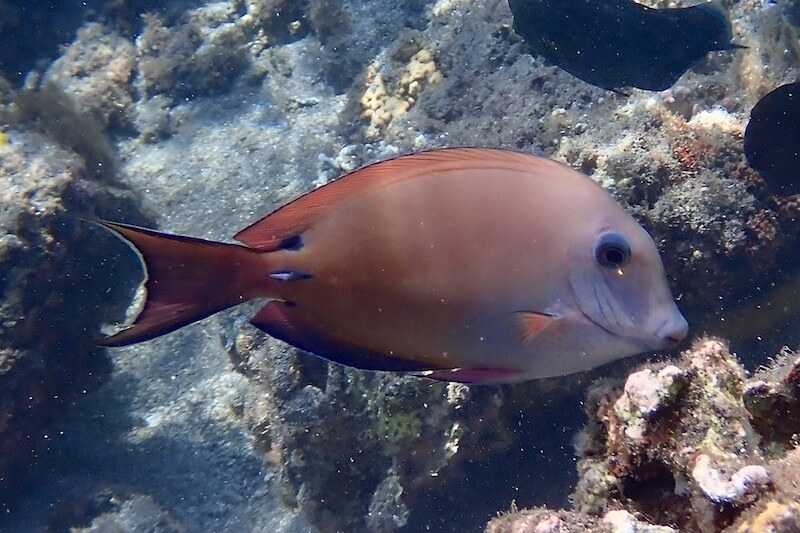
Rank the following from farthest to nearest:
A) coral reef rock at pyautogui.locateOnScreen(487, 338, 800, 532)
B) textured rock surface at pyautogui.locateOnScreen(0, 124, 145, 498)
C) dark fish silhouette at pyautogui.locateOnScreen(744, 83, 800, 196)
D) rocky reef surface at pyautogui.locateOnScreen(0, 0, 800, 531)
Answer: textured rock surface at pyautogui.locateOnScreen(0, 124, 145, 498), dark fish silhouette at pyautogui.locateOnScreen(744, 83, 800, 196), rocky reef surface at pyautogui.locateOnScreen(0, 0, 800, 531), coral reef rock at pyautogui.locateOnScreen(487, 338, 800, 532)

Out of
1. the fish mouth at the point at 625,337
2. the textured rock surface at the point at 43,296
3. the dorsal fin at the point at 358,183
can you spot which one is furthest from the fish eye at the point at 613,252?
the textured rock surface at the point at 43,296

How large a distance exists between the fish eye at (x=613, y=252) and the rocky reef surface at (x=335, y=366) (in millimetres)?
826

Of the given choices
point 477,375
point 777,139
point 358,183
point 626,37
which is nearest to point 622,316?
point 477,375

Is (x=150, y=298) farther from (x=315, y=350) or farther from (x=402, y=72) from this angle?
(x=402, y=72)

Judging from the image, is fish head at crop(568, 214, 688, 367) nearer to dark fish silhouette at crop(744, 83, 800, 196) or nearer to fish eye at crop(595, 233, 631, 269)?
fish eye at crop(595, 233, 631, 269)

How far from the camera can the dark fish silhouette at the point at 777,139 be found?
318cm

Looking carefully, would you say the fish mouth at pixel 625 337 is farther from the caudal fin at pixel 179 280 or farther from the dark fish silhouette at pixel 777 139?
the dark fish silhouette at pixel 777 139

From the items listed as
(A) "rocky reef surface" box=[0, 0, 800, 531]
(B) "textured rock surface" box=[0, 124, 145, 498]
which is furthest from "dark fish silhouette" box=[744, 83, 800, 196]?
(B) "textured rock surface" box=[0, 124, 145, 498]

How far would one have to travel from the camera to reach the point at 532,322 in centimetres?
133

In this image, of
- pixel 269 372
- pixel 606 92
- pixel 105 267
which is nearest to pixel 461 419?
pixel 269 372

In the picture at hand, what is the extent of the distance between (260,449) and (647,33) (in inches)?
182

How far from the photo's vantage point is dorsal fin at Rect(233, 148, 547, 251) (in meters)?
1.44

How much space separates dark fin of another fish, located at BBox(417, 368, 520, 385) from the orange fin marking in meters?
0.10

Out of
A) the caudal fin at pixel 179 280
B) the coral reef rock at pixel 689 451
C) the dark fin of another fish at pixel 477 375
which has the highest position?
the caudal fin at pixel 179 280
